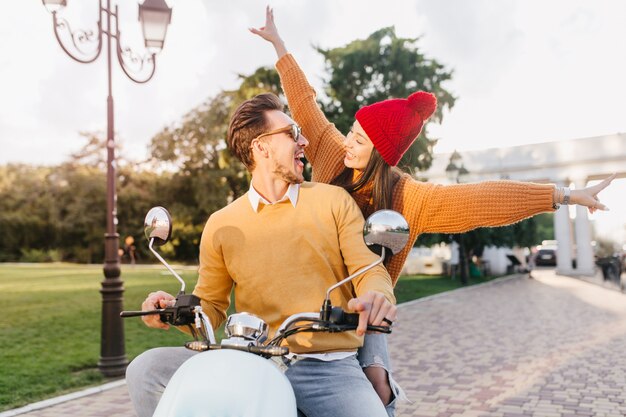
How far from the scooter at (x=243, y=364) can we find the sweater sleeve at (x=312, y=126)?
1.16 m

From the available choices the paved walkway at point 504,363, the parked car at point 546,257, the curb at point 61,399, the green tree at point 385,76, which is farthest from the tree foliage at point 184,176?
the parked car at point 546,257

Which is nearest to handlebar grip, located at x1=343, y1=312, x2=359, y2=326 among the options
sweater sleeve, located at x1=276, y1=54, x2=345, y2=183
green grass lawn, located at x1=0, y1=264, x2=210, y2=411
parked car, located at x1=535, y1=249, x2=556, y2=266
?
sweater sleeve, located at x1=276, y1=54, x2=345, y2=183

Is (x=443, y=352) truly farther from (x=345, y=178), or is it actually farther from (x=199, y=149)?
(x=199, y=149)

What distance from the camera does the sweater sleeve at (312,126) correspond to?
10.1 ft

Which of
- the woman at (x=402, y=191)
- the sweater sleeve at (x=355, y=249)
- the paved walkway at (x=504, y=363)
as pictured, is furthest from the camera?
the paved walkway at (x=504, y=363)

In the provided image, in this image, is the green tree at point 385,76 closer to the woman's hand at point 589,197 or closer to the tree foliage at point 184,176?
the tree foliage at point 184,176

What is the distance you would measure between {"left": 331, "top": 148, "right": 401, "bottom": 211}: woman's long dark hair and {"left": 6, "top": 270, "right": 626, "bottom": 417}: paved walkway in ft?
8.55

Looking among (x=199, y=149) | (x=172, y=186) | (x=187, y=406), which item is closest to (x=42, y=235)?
(x=172, y=186)

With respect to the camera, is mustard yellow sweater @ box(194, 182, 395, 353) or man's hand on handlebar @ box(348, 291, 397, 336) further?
mustard yellow sweater @ box(194, 182, 395, 353)

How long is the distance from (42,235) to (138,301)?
34911 mm

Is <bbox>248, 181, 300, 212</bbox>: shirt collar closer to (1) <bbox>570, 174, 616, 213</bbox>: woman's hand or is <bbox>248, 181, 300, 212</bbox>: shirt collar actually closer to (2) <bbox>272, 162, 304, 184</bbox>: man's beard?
(2) <bbox>272, 162, 304, 184</bbox>: man's beard

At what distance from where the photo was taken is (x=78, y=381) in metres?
7.29

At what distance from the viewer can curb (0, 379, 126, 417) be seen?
600cm

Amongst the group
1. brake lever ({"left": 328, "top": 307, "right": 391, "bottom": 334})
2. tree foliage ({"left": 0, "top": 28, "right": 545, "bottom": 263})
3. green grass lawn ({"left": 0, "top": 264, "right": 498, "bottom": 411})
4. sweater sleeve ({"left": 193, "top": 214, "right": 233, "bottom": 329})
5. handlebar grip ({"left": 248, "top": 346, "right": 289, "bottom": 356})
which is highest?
tree foliage ({"left": 0, "top": 28, "right": 545, "bottom": 263})
